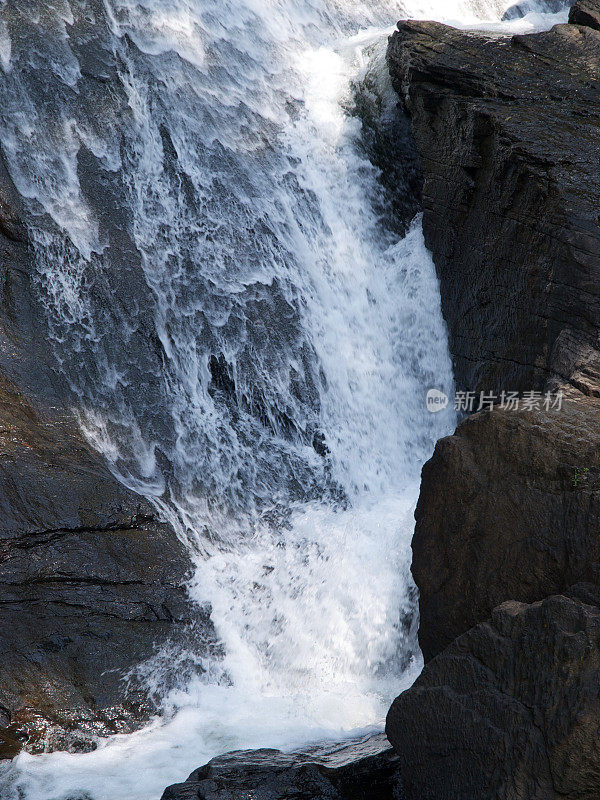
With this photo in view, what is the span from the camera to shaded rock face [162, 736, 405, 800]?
4078 millimetres

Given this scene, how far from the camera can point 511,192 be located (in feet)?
22.0

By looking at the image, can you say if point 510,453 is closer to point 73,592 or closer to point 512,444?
point 512,444

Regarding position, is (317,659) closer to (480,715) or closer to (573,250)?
(480,715)

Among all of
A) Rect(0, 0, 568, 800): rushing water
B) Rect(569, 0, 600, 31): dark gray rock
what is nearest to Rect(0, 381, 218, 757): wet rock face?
Rect(0, 0, 568, 800): rushing water

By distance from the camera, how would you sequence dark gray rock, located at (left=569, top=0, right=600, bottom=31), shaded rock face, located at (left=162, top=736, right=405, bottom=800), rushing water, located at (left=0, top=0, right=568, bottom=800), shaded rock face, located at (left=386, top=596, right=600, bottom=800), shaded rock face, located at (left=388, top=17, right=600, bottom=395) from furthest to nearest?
dark gray rock, located at (left=569, top=0, right=600, bottom=31) < shaded rock face, located at (left=388, top=17, right=600, bottom=395) < rushing water, located at (left=0, top=0, right=568, bottom=800) < shaded rock face, located at (left=162, top=736, right=405, bottom=800) < shaded rock face, located at (left=386, top=596, right=600, bottom=800)

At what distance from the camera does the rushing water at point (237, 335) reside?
18.6 feet

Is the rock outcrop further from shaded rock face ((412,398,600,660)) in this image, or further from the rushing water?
the rushing water

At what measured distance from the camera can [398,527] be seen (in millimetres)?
6492

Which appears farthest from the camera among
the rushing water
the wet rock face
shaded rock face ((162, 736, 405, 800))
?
the rushing water

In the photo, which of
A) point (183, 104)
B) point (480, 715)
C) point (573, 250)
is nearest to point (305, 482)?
point (573, 250)

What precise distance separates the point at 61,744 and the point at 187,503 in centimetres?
209

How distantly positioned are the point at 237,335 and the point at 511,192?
9.24 ft

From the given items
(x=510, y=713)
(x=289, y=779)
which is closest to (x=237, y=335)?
(x=289, y=779)

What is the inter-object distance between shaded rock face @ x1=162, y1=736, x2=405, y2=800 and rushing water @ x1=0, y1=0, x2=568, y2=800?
0.56 meters
